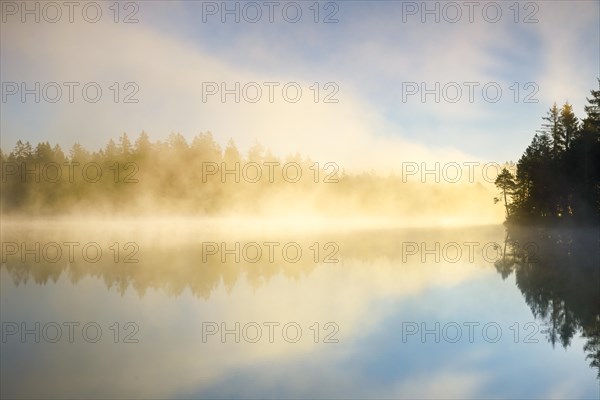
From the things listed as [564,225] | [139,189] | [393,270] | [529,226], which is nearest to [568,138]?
[564,225]

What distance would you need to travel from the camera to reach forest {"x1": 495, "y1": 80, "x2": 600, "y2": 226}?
41375mm

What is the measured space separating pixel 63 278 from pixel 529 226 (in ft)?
208

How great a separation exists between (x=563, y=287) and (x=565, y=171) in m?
31.7

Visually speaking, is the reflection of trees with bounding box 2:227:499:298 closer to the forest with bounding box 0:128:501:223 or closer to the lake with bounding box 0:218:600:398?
the lake with bounding box 0:218:600:398

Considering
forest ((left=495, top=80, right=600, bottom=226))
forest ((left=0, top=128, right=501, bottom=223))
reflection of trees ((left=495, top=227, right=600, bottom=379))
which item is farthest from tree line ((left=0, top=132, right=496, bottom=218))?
reflection of trees ((left=495, top=227, right=600, bottom=379))

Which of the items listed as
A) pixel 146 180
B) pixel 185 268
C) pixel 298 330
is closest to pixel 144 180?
pixel 146 180

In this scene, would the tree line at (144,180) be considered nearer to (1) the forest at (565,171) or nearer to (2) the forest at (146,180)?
(2) the forest at (146,180)

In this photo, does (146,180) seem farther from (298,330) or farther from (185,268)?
(298,330)

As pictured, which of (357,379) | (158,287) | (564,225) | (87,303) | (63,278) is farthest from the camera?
(564,225)

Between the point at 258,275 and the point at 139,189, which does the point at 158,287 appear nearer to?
the point at 258,275

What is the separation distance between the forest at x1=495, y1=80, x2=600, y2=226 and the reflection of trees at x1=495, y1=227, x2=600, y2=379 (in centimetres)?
1282

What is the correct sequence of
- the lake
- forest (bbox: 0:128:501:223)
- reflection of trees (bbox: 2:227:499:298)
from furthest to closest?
forest (bbox: 0:128:501:223)
reflection of trees (bbox: 2:227:499:298)
the lake

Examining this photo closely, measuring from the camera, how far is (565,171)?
43.6 metres

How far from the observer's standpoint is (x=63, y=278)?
2034 cm
